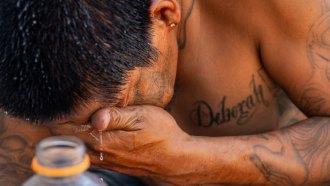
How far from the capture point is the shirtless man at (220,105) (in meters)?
1.46

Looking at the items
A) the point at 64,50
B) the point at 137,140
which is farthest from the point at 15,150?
the point at 64,50

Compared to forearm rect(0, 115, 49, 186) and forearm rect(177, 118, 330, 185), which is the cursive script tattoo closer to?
forearm rect(177, 118, 330, 185)

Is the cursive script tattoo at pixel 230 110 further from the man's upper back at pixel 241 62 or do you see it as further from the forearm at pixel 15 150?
the forearm at pixel 15 150

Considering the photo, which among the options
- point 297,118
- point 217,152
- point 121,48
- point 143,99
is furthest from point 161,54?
point 297,118

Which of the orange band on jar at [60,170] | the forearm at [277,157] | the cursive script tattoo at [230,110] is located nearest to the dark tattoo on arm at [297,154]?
the forearm at [277,157]

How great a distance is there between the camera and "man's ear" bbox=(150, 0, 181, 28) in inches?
52.4

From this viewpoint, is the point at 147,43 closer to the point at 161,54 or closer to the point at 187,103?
the point at 161,54

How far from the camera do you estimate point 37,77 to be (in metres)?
1.19

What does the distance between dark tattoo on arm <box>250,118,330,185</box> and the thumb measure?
1.38ft

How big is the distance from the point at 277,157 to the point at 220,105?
0.21 meters

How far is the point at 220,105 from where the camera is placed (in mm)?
1792

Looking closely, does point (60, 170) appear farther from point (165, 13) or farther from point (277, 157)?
point (277, 157)

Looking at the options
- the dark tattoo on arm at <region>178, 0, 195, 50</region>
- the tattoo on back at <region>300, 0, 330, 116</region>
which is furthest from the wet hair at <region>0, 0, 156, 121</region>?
the tattoo on back at <region>300, 0, 330, 116</region>

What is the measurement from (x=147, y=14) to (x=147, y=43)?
0.06 meters
